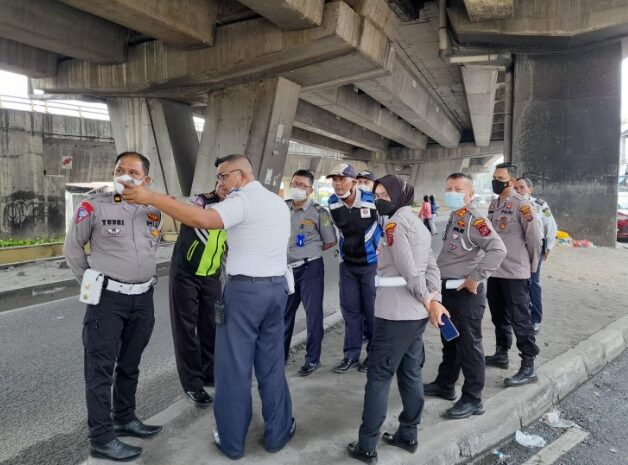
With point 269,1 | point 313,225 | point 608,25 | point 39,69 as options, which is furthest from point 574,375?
point 39,69

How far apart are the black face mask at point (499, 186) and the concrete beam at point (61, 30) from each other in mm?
8434

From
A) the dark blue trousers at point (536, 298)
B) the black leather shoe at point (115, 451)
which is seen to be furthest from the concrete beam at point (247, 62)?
the black leather shoe at point (115, 451)

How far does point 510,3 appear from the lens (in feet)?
31.4

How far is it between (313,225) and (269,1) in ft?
16.3

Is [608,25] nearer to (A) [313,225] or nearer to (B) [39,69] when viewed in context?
(A) [313,225]

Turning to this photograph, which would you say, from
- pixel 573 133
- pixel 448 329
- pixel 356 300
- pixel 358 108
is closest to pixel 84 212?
pixel 448 329

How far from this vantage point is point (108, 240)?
297cm

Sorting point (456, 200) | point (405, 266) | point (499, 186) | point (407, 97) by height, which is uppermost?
point (407, 97)

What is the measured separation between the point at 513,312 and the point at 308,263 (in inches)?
73.4

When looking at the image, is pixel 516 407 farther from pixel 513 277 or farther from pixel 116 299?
pixel 116 299

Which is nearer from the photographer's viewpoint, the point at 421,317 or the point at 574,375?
the point at 421,317

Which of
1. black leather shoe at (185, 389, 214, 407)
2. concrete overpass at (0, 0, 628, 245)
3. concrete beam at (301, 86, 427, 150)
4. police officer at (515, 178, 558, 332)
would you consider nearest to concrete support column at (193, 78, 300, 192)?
concrete overpass at (0, 0, 628, 245)

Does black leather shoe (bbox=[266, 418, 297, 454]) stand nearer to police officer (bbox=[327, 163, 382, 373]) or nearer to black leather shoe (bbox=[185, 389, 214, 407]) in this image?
black leather shoe (bbox=[185, 389, 214, 407])

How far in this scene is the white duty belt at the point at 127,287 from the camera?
2896 millimetres
